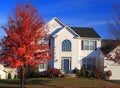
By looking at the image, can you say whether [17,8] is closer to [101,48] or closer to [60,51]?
[60,51]

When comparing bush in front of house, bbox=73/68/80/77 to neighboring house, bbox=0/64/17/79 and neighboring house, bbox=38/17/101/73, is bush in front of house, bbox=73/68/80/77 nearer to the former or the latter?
neighboring house, bbox=38/17/101/73

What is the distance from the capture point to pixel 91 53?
186 feet

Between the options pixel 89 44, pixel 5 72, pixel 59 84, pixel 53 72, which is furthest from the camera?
pixel 5 72

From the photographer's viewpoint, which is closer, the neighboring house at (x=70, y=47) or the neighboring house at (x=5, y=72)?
the neighboring house at (x=70, y=47)

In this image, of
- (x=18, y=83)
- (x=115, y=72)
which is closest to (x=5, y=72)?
(x=115, y=72)

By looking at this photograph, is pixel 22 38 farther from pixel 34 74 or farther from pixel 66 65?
pixel 66 65

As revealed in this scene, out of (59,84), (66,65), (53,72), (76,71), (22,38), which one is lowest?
(59,84)

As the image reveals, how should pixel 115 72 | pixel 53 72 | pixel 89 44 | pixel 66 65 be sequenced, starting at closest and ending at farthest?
pixel 53 72 → pixel 66 65 → pixel 115 72 → pixel 89 44

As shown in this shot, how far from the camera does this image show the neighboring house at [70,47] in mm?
54531

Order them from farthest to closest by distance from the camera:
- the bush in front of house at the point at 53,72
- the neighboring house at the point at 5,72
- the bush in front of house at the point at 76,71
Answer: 1. the neighboring house at the point at 5,72
2. the bush in front of house at the point at 76,71
3. the bush in front of house at the point at 53,72

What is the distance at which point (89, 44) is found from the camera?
187 ft

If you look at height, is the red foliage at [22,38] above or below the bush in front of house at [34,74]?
above

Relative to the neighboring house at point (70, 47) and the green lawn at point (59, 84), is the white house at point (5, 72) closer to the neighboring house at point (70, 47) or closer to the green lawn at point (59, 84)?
the neighboring house at point (70, 47)

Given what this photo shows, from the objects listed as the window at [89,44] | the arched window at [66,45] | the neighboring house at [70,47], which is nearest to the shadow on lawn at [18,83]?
the neighboring house at [70,47]
